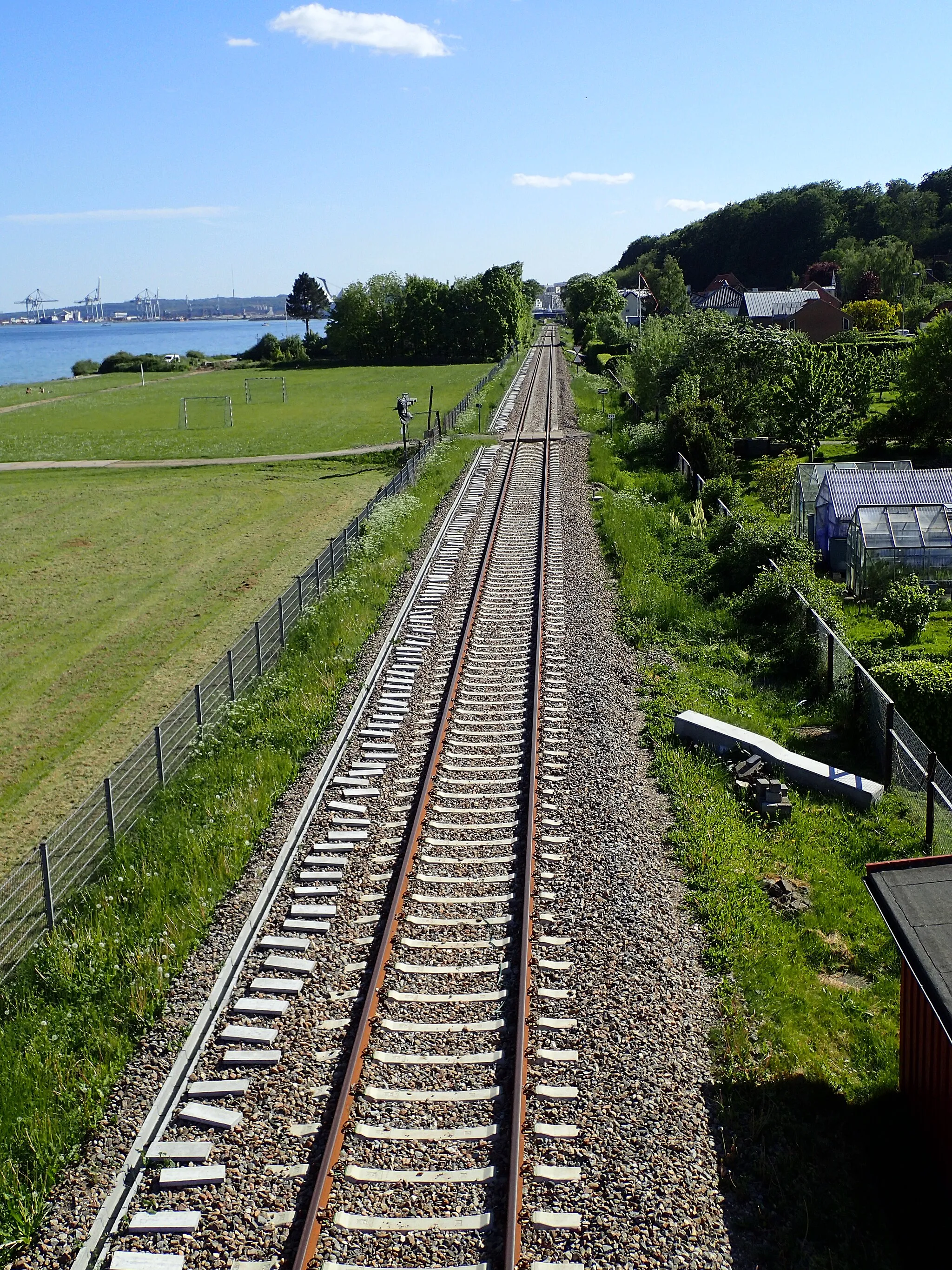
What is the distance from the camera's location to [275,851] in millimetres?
12852

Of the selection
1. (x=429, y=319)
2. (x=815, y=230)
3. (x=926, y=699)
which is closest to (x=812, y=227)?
(x=815, y=230)

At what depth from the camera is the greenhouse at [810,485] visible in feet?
90.4

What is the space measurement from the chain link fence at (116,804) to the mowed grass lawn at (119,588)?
1496 millimetres

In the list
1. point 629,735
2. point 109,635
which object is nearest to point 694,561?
point 629,735

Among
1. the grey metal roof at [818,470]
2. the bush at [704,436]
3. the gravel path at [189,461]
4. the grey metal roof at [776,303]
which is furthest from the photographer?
the grey metal roof at [776,303]

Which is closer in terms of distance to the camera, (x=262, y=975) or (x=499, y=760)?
(x=262, y=975)

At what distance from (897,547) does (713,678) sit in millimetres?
7849

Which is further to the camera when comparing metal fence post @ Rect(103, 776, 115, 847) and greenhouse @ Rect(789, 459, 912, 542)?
greenhouse @ Rect(789, 459, 912, 542)

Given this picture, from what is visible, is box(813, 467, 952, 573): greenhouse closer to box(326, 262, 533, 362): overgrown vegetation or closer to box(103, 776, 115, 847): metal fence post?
box(103, 776, 115, 847): metal fence post

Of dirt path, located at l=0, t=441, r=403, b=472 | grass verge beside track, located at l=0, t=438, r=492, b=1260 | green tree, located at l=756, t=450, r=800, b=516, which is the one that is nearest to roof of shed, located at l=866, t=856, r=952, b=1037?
grass verge beside track, located at l=0, t=438, r=492, b=1260

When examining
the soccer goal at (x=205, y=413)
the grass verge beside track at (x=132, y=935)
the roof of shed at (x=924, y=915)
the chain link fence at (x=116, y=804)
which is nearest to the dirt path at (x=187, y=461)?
the soccer goal at (x=205, y=413)

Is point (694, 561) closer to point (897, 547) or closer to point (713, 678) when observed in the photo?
point (897, 547)

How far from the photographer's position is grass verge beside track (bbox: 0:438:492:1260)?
845cm

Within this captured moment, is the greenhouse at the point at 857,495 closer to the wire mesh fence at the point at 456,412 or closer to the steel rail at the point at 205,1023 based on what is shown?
the steel rail at the point at 205,1023
